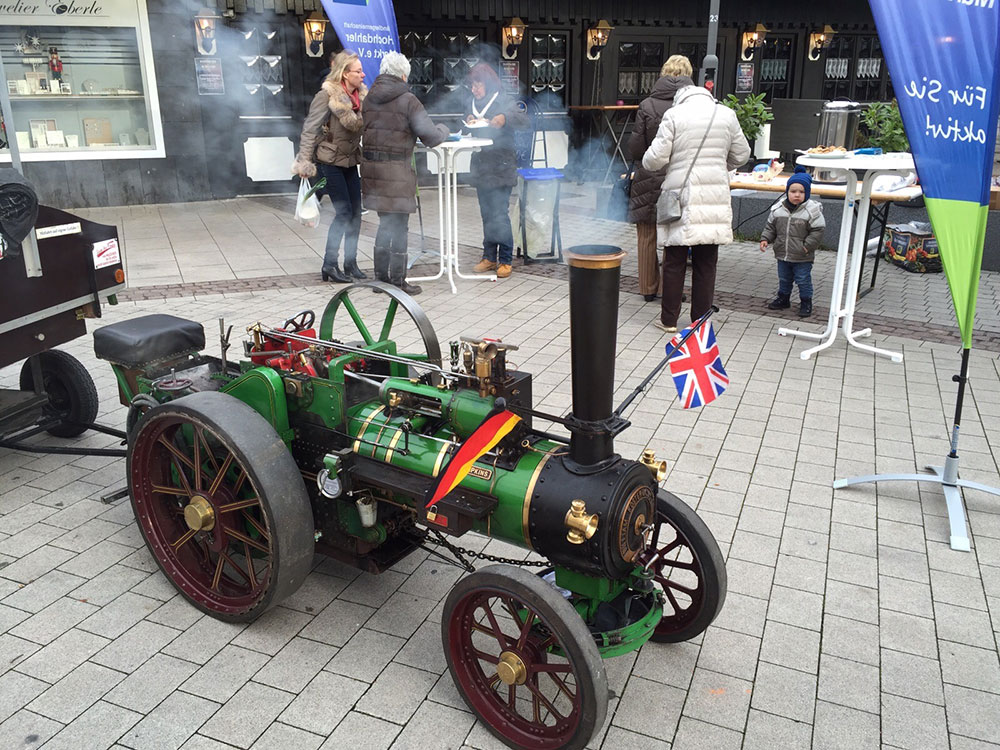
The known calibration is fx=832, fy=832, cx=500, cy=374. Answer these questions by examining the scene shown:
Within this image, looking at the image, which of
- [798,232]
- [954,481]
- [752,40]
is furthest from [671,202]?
[752,40]

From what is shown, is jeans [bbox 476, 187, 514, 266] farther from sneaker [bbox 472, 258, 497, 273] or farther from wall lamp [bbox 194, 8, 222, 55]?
wall lamp [bbox 194, 8, 222, 55]

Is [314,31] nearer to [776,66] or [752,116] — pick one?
[752,116]

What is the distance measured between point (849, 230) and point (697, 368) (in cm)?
377

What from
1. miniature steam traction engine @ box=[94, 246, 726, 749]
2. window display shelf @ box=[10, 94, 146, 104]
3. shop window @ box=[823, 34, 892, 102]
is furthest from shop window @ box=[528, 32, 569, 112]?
miniature steam traction engine @ box=[94, 246, 726, 749]

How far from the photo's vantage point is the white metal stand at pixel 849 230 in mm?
5547

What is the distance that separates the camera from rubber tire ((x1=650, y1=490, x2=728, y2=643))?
9.20 ft

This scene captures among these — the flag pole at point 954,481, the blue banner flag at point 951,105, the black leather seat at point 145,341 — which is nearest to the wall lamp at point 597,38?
the blue banner flag at point 951,105

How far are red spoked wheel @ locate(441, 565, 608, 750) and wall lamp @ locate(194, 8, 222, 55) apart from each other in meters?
10.7

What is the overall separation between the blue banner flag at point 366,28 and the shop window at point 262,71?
4.48 metres

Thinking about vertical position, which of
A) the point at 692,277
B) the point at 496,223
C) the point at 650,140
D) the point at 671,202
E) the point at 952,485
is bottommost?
the point at 952,485

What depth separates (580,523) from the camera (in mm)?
2414

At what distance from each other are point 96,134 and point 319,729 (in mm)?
10726

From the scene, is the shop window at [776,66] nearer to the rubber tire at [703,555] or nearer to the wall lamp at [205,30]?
the wall lamp at [205,30]

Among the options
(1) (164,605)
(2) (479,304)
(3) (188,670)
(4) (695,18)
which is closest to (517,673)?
(3) (188,670)
